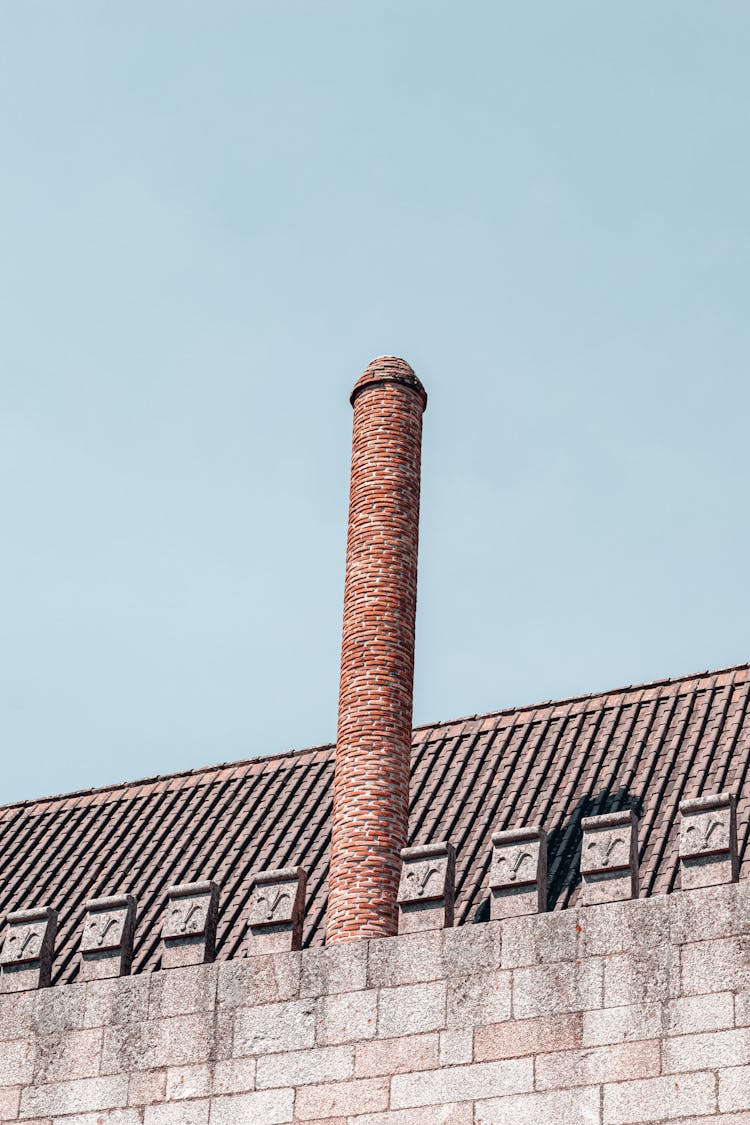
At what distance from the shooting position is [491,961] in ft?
47.9

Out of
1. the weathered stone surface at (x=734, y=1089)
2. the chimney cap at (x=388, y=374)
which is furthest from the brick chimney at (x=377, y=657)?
the weathered stone surface at (x=734, y=1089)

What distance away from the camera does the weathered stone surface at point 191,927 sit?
15688mm

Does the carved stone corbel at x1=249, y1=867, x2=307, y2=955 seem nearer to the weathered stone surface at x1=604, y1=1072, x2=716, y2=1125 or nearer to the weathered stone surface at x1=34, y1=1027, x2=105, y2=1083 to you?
the weathered stone surface at x1=34, y1=1027, x2=105, y2=1083

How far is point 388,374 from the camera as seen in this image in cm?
1916

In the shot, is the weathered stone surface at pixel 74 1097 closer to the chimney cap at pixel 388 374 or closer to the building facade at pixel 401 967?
the building facade at pixel 401 967

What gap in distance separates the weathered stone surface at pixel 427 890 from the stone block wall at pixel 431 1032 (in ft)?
0.40

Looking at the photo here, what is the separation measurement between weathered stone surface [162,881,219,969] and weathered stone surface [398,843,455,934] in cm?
155

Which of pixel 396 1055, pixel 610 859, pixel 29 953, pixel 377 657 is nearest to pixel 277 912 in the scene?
pixel 396 1055

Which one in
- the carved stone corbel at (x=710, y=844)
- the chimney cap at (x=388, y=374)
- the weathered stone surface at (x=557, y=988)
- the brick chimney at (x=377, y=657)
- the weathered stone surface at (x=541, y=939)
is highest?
the chimney cap at (x=388, y=374)

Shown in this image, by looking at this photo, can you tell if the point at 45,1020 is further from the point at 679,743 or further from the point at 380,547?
the point at 679,743

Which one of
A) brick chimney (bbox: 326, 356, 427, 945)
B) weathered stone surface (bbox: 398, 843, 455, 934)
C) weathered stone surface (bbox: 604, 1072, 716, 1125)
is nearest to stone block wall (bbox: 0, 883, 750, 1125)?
weathered stone surface (bbox: 604, 1072, 716, 1125)

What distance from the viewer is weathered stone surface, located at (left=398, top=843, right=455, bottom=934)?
49.4 ft

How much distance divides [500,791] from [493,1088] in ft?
24.9

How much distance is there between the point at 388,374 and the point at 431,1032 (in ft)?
22.5
